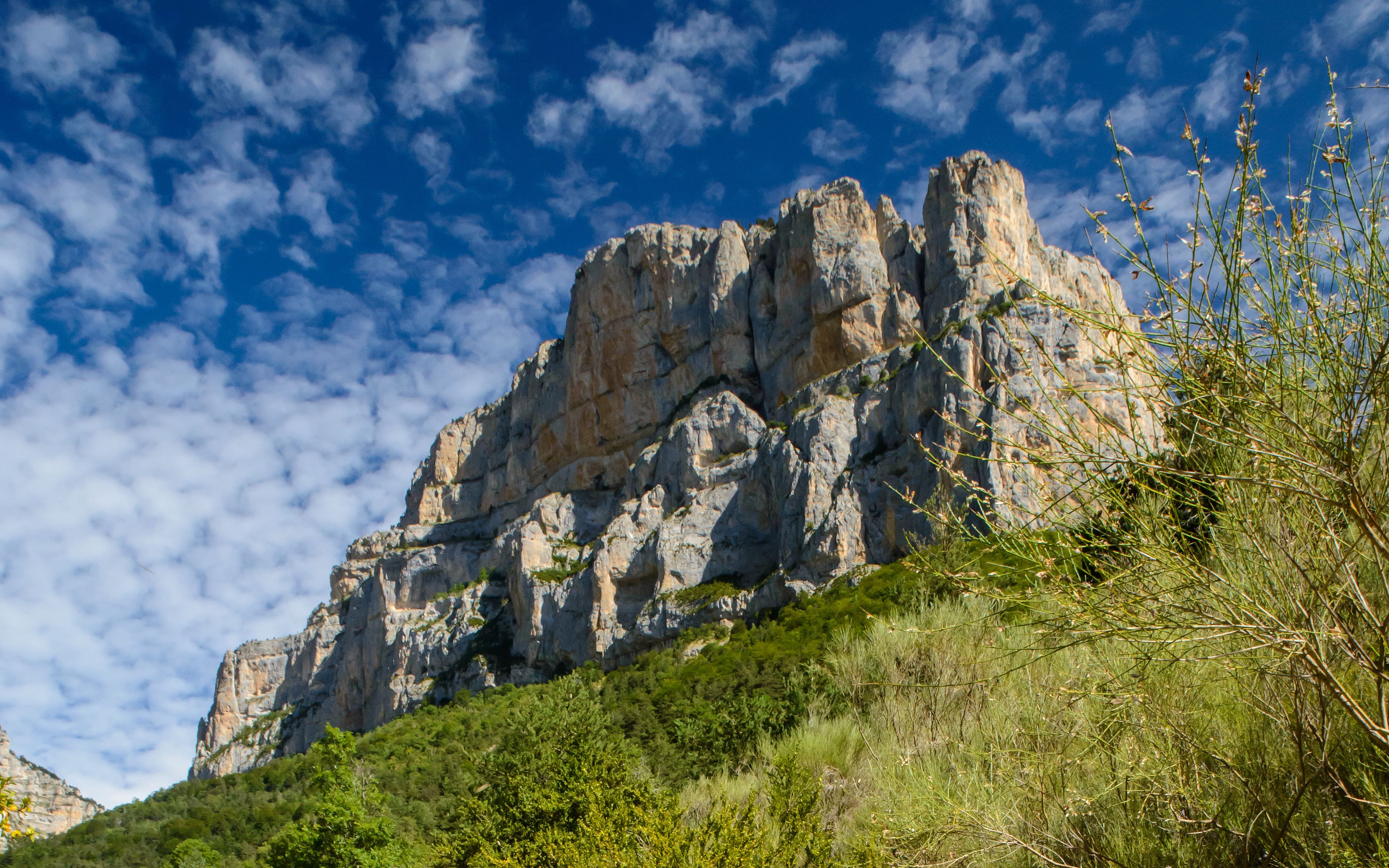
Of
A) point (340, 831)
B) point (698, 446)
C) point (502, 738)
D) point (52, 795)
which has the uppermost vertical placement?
point (698, 446)

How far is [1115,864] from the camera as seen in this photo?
17.3 ft

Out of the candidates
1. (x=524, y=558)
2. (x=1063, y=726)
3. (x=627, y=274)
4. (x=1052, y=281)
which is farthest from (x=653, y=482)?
(x=1063, y=726)

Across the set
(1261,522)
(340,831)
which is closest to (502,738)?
(340,831)

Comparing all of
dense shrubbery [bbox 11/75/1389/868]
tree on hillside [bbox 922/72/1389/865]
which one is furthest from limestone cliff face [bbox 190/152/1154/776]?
tree on hillside [bbox 922/72/1389/865]

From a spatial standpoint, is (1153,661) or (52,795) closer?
(1153,661)

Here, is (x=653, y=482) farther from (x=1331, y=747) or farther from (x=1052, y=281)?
(x=1331, y=747)

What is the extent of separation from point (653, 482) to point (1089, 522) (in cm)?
5818

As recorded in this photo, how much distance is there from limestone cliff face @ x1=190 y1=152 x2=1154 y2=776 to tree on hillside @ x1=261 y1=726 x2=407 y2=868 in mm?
25383

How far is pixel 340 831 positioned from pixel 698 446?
42290 millimetres

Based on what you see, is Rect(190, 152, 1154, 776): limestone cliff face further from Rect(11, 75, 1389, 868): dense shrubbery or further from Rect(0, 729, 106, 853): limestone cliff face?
Rect(11, 75, 1389, 868): dense shrubbery

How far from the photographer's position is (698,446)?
59312 mm

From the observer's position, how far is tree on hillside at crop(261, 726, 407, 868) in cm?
1820

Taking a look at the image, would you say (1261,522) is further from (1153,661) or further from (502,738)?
(502,738)

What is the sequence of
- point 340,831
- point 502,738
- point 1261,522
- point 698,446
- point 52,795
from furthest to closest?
point 52,795
point 698,446
point 502,738
point 340,831
point 1261,522
